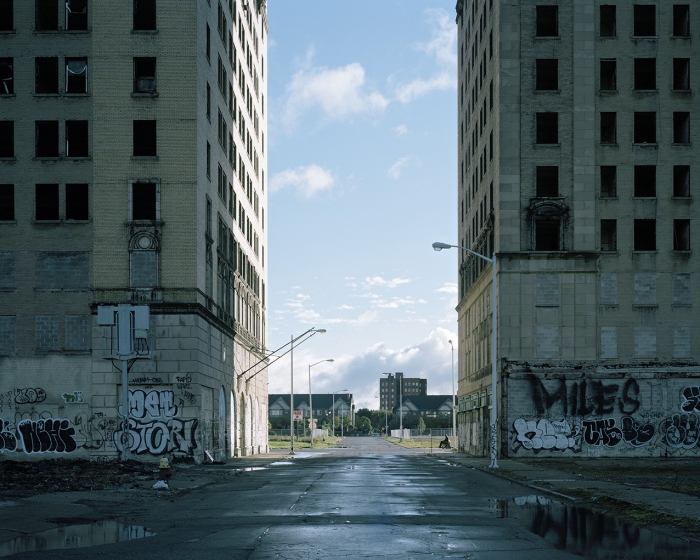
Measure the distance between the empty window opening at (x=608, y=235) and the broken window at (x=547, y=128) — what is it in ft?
17.6

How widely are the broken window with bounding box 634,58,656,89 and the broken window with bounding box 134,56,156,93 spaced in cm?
2653

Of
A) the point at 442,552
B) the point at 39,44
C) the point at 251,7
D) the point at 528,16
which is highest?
the point at 251,7

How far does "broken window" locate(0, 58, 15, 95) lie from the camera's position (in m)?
45.9

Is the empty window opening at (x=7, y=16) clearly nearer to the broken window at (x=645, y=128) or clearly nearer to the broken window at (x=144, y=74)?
the broken window at (x=144, y=74)

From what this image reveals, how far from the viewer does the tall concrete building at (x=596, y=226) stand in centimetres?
4988

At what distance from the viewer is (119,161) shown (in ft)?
147

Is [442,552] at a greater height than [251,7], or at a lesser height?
lesser

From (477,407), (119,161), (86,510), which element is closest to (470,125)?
(477,407)

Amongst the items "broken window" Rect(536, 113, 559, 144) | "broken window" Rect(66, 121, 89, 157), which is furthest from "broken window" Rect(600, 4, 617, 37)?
"broken window" Rect(66, 121, 89, 157)

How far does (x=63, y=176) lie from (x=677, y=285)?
32812mm

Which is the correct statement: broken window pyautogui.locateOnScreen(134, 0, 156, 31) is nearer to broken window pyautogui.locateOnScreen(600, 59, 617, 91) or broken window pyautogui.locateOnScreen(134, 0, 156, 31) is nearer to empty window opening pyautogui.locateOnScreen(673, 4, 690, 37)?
broken window pyautogui.locateOnScreen(600, 59, 617, 91)

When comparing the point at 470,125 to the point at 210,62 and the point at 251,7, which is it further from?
the point at 210,62

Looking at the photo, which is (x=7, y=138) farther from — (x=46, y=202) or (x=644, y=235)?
(x=644, y=235)

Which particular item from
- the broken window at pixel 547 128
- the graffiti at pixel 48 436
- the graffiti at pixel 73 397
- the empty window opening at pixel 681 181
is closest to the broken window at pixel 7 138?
the graffiti at pixel 73 397
